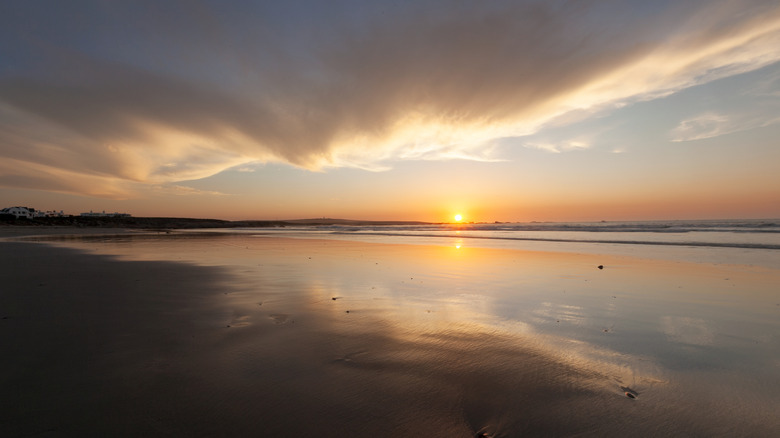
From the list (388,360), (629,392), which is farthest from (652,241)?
(388,360)

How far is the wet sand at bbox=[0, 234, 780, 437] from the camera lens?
2930 mm

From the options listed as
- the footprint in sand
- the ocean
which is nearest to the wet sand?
the footprint in sand

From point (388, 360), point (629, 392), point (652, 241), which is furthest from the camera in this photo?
point (652, 241)

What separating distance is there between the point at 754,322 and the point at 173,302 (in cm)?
1097

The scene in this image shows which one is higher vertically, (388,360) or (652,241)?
(652,241)

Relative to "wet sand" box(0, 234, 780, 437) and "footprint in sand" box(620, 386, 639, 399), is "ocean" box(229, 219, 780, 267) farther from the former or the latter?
"footprint in sand" box(620, 386, 639, 399)

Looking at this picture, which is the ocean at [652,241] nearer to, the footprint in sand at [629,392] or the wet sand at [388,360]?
the wet sand at [388,360]

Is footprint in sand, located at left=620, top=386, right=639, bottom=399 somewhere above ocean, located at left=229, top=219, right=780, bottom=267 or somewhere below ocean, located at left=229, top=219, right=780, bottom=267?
below

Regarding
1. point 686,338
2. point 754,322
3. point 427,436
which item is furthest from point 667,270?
point 427,436

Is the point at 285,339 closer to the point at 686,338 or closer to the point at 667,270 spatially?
the point at 686,338

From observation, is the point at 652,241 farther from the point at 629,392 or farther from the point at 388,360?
the point at 388,360

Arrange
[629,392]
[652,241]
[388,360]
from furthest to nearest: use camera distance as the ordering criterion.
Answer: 1. [652,241]
2. [388,360]
3. [629,392]

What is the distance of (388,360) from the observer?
168 inches

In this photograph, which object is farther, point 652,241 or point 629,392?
point 652,241
